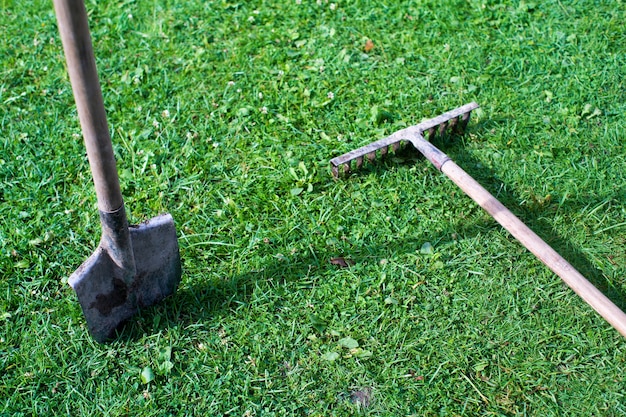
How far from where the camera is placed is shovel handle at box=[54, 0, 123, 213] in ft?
7.37

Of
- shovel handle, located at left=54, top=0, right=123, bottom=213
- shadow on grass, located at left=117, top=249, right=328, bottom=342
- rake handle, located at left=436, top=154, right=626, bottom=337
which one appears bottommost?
shadow on grass, located at left=117, top=249, right=328, bottom=342

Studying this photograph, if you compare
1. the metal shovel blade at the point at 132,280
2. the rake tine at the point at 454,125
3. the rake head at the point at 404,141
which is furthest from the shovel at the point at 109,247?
the rake tine at the point at 454,125

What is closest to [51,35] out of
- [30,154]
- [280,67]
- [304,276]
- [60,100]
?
[60,100]

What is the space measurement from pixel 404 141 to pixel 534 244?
1.15 m

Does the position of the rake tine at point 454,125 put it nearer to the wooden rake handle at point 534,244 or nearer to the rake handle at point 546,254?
the wooden rake handle at point 534,244

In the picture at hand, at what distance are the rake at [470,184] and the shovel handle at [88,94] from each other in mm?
1474

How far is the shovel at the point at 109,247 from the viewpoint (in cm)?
240

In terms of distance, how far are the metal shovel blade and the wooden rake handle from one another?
5.14 feet

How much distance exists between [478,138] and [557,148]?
50 centimetres

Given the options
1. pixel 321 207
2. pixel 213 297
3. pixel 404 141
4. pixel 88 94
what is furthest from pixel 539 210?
pixel 88 94

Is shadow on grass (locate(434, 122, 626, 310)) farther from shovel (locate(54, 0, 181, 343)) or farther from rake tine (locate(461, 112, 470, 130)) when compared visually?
shovel (locate(54, 0, 181, 343))

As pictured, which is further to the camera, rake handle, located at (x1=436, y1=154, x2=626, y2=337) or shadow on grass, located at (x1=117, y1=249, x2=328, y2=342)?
shadow on grass, located at (x1=117, y1=249, x2=328, y2=342)

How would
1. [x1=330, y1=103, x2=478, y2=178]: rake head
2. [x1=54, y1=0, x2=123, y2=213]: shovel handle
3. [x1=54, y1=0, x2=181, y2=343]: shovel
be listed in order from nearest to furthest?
[x1=54, y1=0, x2=123, y2=213]: shovel handle, [x1=54, y1=0, x2=181, y2=343]: shovel, [x1=330, y1=103, x2=478, y2=178]: rake head

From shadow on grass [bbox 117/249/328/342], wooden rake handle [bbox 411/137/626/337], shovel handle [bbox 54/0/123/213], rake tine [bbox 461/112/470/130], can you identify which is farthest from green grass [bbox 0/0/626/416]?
shovel handle [bbox 54/0/123/213]
